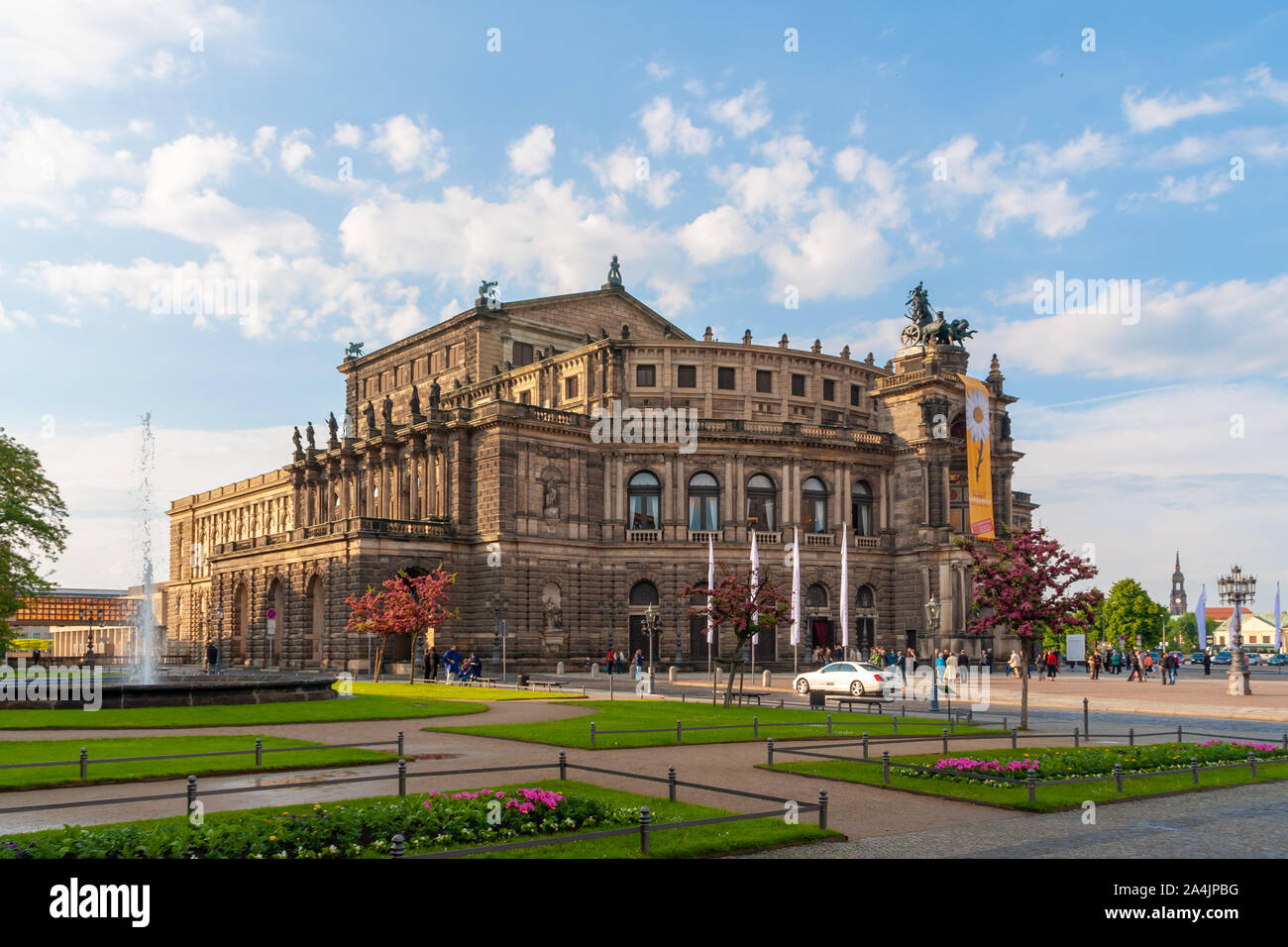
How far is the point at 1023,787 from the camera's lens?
19375mm

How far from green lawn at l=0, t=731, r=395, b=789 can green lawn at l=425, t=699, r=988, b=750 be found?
4.77 metres

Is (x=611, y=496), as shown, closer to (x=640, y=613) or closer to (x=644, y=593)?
(x=644, y=593)

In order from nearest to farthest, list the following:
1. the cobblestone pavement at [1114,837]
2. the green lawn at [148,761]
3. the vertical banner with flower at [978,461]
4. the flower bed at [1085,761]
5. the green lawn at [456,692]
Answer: the cobblestone pavement at [1114,837], the flower bed at [1085,761], the green lawn at [148,761], the green lawn at [456,692], the vertical banner with flower at [978,461]

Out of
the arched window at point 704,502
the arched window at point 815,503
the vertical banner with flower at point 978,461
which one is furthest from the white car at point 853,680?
the arched window at point 815,503

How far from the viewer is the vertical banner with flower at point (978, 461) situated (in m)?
70.1

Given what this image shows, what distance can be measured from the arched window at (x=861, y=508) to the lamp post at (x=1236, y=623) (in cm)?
2440

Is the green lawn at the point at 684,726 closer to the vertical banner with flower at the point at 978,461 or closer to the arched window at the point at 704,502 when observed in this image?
the vertical banner with flower at the point at 978,461

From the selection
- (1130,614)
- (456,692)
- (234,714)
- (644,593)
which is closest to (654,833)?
(234,714)

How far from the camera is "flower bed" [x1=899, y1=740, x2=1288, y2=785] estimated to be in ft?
66.4

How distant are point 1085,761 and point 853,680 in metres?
25.8

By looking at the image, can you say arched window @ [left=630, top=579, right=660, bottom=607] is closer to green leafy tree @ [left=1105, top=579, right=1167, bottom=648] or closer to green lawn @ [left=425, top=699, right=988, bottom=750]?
green lawn @ [left=425, top=699, right=988, bottom=750]

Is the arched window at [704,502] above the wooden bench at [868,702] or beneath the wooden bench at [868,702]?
above

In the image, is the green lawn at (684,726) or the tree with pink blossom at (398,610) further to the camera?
the tree with pink blossom at (398,610)
